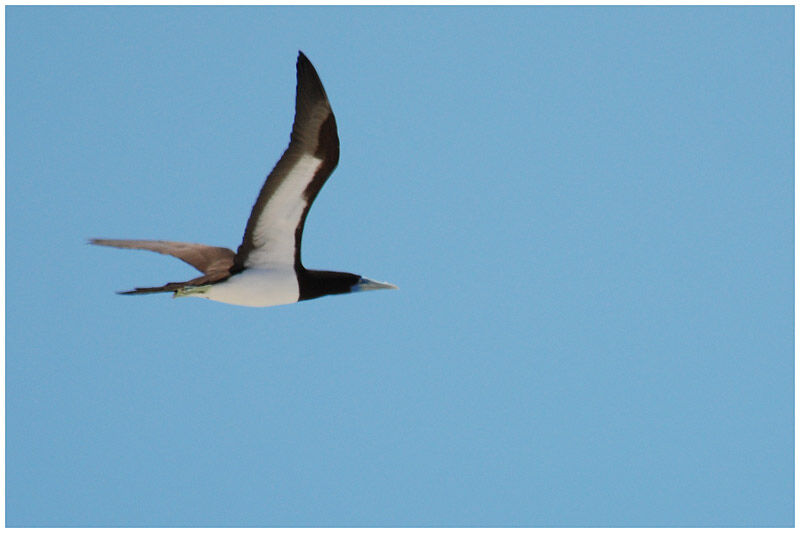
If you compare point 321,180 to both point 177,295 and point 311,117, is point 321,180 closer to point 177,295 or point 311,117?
point 311,117

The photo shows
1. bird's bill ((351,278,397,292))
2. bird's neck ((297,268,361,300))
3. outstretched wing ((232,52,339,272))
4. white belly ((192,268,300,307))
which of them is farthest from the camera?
bird's bill ((351,278,397,292))

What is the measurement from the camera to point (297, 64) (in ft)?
48.1

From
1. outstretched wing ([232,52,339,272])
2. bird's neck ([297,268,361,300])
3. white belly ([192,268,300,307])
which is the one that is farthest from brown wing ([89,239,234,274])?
outstretched wing ([232,52,339,272])

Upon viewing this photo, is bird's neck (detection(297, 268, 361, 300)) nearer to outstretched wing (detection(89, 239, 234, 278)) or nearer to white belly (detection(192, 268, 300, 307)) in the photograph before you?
white belly (detection(192, 268, 300, 307))

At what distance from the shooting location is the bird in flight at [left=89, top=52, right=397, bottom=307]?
14758mm

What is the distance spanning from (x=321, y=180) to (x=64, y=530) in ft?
18.5

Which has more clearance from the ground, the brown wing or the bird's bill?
the brown wing

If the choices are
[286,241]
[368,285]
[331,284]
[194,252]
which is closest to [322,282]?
[331,284]

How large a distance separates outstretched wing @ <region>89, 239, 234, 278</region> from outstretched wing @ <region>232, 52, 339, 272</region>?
1.24 metres

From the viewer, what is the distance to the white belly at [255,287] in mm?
15750

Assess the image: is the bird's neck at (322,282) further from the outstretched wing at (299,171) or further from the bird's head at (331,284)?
the outstretched wing at (299,171)

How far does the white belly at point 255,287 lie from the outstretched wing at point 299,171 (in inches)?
15.6

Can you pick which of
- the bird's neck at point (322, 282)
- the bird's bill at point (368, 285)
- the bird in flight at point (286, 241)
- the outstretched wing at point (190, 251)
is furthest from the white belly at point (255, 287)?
the bird's bill at point (368, 285)

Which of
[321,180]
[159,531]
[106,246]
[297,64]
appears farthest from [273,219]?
[159,531]
